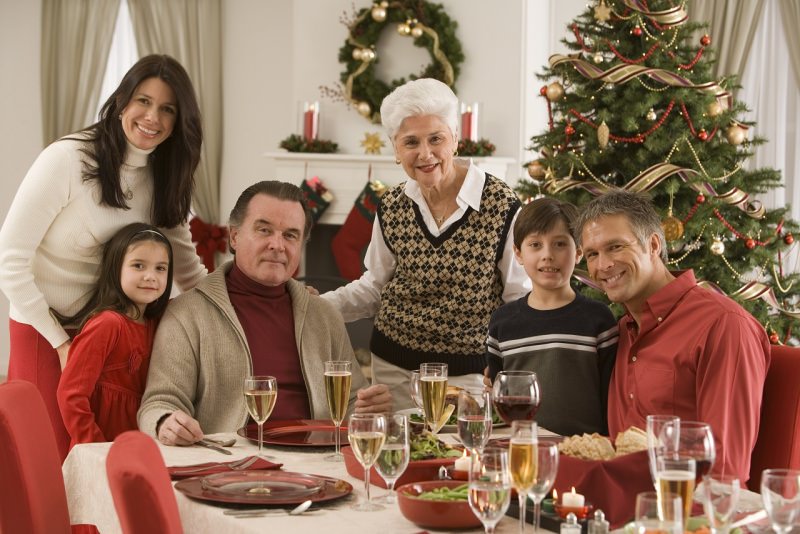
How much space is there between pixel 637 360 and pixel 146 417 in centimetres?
113

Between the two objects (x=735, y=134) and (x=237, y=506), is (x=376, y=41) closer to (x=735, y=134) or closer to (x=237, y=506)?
(x=735, y=134)

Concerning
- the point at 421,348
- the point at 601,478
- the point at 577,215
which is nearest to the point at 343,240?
the point at 421,348

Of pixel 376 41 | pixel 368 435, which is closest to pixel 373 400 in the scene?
pixel 368 435

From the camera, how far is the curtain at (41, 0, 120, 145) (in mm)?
7512

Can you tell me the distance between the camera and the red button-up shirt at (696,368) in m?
2.10

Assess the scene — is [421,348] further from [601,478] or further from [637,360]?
[601,478]

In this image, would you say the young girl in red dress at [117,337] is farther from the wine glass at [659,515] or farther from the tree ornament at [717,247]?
the tree ornament at [717,247]

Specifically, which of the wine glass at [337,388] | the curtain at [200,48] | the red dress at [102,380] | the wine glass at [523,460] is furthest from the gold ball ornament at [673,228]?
the curtain at [200,48]

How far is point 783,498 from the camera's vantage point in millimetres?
1314

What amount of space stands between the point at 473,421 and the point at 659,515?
591 millimetres

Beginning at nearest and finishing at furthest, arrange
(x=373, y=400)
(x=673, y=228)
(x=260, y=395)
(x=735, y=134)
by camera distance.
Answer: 1. (x=260, y=395)
2. (x=373, y=400)
3. (x=673, y=228)
4. (x=735, y=134)

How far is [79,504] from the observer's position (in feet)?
7.08

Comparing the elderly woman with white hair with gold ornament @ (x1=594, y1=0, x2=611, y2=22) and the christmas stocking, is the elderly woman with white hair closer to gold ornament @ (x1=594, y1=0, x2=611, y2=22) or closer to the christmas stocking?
gold ornament @ (x1=594, y1=0, x2=611, y2=22)

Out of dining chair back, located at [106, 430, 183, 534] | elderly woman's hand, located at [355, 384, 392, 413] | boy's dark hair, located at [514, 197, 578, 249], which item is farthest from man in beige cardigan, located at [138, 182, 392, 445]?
dining chair back, located at [106, 430, 183, 534]
